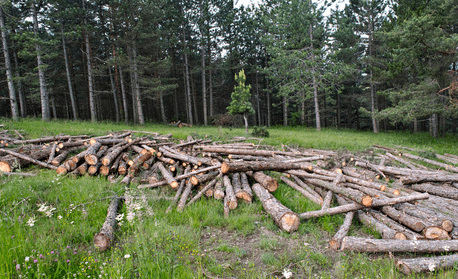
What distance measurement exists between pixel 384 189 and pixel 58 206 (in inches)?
279

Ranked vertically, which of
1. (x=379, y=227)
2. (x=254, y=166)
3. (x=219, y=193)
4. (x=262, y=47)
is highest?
(x=262, y=47)

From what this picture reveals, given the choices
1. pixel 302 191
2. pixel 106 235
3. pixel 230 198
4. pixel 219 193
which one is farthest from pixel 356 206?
pixel 106 235

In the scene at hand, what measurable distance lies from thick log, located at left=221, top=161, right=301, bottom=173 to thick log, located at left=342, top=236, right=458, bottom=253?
2.72m

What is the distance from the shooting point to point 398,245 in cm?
334

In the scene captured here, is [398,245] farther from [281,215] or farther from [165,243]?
[165,243]

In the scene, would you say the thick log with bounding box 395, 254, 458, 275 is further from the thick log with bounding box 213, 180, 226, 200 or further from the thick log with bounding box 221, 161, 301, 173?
the thick log with bounding box 213, 180, 226, 200

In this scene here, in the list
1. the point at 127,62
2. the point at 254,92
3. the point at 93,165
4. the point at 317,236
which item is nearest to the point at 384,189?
the point at 317,236

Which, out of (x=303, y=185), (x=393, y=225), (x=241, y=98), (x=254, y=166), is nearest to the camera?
(x=393, y=225)

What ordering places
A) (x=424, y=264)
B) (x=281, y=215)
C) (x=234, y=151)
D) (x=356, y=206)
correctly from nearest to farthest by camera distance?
(x=424, y=264)
(x=281, y=215)
(x=356, y=206)
(x=234, y=151)

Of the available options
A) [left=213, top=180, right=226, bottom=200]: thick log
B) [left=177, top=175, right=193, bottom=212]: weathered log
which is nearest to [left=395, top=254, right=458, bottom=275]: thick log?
[left=213, top=180, right=226, bottom=200]: thick log

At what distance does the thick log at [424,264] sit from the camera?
9.37 feet

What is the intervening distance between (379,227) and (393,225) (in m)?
0.25

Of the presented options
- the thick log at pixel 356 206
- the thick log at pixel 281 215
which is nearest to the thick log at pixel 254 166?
the thick log at pixel 281 215

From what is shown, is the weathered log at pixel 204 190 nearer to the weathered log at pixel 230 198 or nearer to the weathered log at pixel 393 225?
the weathered log at pixel 230 198
